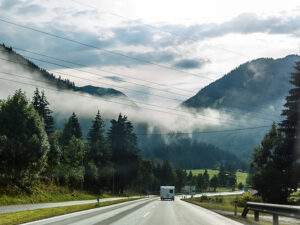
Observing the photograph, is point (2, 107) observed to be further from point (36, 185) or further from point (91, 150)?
point (91, 150)

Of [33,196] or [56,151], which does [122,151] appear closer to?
[56,151]

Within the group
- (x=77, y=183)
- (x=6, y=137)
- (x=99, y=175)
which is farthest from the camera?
(x=99, y=175)

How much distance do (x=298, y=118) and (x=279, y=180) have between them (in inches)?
308

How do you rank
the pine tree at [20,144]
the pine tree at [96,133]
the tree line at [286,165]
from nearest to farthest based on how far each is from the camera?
1. the tree line at [286,165]
2. the pine tree at [20,144]
3. the pine tree at [96,133]

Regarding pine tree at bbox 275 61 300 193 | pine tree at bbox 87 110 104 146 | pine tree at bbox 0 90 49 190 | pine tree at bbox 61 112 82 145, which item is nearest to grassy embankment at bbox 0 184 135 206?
pine tree at bbox 0 90 49 190

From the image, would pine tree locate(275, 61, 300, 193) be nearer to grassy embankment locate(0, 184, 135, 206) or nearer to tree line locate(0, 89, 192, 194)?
tree line locate(0, 89, 192, 194)

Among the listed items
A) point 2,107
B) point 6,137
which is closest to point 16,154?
point 6,137

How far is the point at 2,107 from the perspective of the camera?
153 ft

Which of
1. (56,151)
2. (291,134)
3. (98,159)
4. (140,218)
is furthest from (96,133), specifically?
(140,218)

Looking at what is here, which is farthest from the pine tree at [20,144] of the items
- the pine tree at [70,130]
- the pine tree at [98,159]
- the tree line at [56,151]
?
the pine tree at [70,130]

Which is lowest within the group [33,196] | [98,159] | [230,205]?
[230,205]

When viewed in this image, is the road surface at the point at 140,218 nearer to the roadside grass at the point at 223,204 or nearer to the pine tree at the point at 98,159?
the roadside grass at the point at 223,204

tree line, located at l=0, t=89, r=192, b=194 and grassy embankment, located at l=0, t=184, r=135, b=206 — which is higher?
tree line, located at l=0, t=89, r=192, b=194

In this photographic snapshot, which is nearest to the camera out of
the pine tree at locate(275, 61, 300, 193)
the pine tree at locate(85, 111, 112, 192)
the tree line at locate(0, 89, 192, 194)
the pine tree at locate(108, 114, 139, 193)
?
the pine tree at locate(275, 61, 300, 193)
